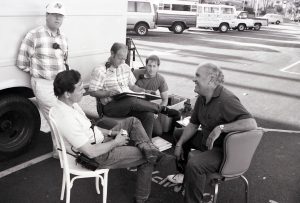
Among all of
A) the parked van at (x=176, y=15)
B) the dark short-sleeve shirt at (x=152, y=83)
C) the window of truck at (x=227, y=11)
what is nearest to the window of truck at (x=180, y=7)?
the parked van at (x=176, y=15)

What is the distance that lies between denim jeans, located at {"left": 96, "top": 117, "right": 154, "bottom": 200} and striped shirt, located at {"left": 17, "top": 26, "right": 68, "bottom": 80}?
49.0 inches

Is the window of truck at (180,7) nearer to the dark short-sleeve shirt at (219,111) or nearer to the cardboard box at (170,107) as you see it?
the cardboard box at (170,107)

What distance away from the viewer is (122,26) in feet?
18.2

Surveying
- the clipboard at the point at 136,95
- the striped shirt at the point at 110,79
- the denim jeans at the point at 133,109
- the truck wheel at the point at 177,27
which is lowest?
the denim jeans at the point at 133,109

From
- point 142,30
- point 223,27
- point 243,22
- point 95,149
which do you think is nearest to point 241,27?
point 243,22

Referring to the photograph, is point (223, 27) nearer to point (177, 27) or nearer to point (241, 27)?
point (241, 27)

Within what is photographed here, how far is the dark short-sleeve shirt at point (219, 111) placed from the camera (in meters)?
3.21

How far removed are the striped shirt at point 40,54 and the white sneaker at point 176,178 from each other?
1.85 m

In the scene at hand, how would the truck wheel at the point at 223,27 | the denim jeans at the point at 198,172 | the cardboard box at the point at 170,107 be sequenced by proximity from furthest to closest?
the truck wheel at the point at 223,27
the cardboard box at the point at 170,107
the denim jeans at the point at 198,172

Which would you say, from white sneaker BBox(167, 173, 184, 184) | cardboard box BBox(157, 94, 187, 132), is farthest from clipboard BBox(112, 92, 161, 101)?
white sneaker BBox(167, 173, 184, 184)

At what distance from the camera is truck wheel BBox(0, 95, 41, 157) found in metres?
4.18

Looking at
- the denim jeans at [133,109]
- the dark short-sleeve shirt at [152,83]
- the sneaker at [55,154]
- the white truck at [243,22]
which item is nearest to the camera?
the sneaker at [55,154]

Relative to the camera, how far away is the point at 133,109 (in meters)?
4.53

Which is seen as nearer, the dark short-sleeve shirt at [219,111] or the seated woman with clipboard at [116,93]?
the dark short-sleeve shirt at [219,111]
